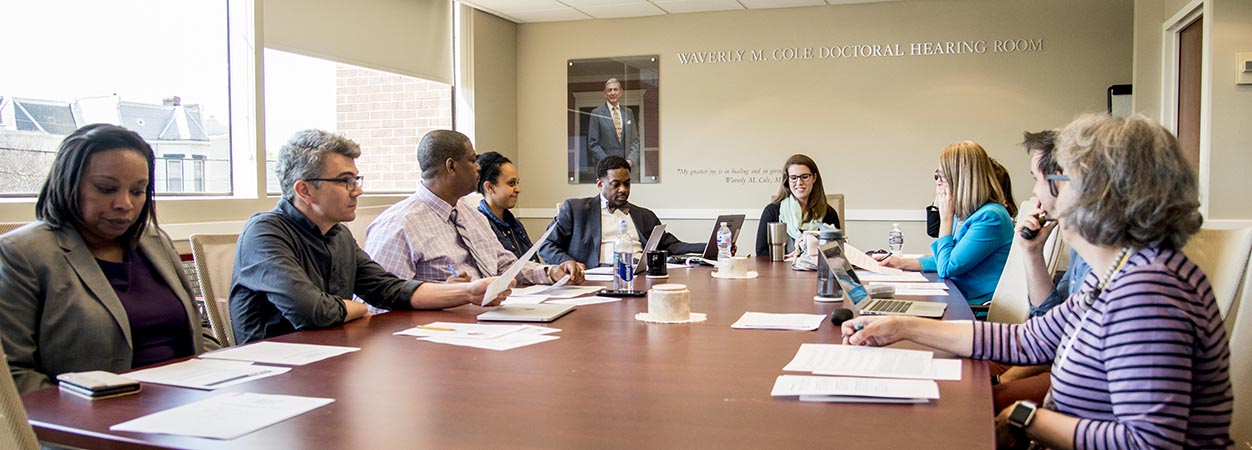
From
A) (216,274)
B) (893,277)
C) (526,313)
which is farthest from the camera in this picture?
(893,277)

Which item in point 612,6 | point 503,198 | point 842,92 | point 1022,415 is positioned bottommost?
point 1022,415

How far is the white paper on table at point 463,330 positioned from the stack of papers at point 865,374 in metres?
0.72

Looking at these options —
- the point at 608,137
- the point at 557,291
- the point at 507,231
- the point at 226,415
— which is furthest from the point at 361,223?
the point at 608,137

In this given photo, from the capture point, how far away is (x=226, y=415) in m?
1.38

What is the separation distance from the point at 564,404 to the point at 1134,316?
0.87 m

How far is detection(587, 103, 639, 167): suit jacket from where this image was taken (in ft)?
25.2

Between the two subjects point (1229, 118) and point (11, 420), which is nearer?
point (11, 420)

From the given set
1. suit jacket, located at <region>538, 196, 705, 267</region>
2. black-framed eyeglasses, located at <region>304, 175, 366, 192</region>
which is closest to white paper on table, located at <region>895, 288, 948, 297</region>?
black-framed eyeglasses, located at <region>304, 175, 366, 192</region>

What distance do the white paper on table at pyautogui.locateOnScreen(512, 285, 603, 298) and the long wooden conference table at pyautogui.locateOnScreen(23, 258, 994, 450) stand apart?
0.88m

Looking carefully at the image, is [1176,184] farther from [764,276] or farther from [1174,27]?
[1174,27]

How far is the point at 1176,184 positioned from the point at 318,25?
208 inches

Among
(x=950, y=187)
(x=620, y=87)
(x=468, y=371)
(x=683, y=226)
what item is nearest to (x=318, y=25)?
(x=620, y=87)

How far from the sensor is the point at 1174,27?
5562 millimetres

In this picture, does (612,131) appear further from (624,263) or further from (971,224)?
(624,263)
